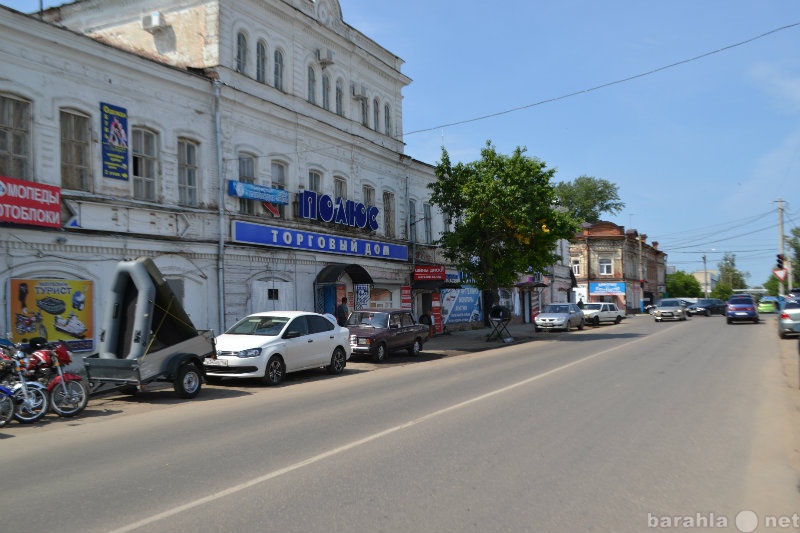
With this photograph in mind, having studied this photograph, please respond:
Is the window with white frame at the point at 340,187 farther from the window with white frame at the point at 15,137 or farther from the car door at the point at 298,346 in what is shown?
the window with white frame at the point at 15,137

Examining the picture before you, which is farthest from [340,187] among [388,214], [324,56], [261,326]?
Answer: [261,326]

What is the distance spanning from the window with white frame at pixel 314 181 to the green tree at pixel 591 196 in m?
67.9

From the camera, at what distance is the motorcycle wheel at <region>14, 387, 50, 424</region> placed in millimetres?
10055

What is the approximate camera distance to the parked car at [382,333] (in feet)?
65.0

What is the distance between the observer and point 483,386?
13.0 m

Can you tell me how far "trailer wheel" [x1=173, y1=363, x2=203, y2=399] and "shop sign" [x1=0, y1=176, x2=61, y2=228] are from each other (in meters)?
5.68

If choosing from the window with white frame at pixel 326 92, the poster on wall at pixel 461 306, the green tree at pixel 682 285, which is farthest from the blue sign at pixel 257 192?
the green tree at pixel 682 285

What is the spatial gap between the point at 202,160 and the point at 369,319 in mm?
7240

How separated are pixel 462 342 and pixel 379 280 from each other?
469 centimetres

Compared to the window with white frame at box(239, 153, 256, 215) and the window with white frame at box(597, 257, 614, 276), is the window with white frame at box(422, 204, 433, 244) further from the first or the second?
the window with white frame at box(597, 257, 614, 276)

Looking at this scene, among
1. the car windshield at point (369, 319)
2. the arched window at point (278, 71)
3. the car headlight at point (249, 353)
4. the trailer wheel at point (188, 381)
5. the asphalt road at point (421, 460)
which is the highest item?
the arched window at point (278, 71)

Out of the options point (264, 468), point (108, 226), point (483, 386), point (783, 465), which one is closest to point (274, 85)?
point (108, 226)

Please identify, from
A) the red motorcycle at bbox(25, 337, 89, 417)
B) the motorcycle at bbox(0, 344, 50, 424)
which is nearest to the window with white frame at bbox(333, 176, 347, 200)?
the red motorcycle at bbox(25, 337, 89, 417)

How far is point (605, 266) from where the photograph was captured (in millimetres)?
75875
